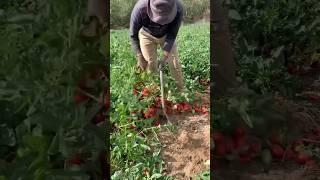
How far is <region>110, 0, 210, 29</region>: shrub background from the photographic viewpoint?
12.3ft

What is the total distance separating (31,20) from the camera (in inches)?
42.8

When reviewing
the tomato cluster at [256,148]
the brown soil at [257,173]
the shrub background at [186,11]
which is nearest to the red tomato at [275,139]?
the tomato cluster at [256,148]

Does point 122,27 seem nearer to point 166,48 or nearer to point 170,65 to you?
point 170,65

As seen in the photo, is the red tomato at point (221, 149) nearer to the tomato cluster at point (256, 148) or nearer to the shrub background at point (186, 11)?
the tomato cluster at point (256, 148)

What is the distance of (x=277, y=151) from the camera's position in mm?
1520

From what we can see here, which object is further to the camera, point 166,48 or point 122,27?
point 122,27

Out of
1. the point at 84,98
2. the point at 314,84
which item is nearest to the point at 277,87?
the point at 314,84

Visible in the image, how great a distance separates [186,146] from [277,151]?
0.82 metres

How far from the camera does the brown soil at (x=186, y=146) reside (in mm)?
2113

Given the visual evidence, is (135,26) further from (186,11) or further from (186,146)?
(186,11)

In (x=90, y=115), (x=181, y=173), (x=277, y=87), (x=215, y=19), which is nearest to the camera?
(x=90, y=115)

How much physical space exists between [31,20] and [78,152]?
29cm

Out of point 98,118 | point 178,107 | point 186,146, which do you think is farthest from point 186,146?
point 98,118

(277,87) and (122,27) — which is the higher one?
(122,27)
